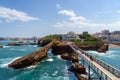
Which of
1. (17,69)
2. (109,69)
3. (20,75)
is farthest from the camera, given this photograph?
(17,69)

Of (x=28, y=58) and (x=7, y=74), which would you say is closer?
(x=7, y=74)

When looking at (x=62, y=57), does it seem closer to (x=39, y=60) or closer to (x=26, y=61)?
(x=39, y=60)

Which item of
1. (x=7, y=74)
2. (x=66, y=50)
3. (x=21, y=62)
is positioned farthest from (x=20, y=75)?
(x=66, y=50)

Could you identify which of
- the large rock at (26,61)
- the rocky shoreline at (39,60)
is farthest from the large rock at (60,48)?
the large rock at (26,61)

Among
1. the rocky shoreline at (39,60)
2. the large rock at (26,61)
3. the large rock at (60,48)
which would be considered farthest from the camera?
the large rock at (60,48)

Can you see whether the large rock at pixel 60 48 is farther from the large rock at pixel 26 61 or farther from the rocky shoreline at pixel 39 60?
the large rock at pixel 26 61

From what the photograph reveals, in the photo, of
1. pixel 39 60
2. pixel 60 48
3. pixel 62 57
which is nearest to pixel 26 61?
pixel 39 60

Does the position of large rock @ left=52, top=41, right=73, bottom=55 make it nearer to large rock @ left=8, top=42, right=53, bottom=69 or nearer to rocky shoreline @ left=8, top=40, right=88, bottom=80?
rocky shoreline @ left=8, top=40, right=88, bottom=80

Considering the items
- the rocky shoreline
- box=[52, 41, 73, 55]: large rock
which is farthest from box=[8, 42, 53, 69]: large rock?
box=[52, 41, 73, 55]: large rock

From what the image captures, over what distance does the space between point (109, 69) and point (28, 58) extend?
3786 centimetres

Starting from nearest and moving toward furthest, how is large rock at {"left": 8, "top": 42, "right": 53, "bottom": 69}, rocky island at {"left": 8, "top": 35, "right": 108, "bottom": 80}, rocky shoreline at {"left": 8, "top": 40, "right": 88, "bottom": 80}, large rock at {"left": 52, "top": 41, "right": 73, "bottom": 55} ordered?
rocky shoreline at {"left": 8, "top": 40, "right": 88, "bottom": 80}, rocky island at {"left": 8, "top": 35, "right": 108, "bottom": 80}, large rock at {"left": 8, "top": 42, "right": 53, "bottom": 69}, large rock at {"left": 52, "top": 41, "right": 73, "bottom": 55}

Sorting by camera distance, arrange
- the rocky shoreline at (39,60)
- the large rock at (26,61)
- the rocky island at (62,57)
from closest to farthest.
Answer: the rocky shoreline at (39,60), the rocky island at (62,57), the large rock at (26,61)

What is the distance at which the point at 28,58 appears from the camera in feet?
226

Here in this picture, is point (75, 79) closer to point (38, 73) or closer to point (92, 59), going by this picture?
point (92, 59)
